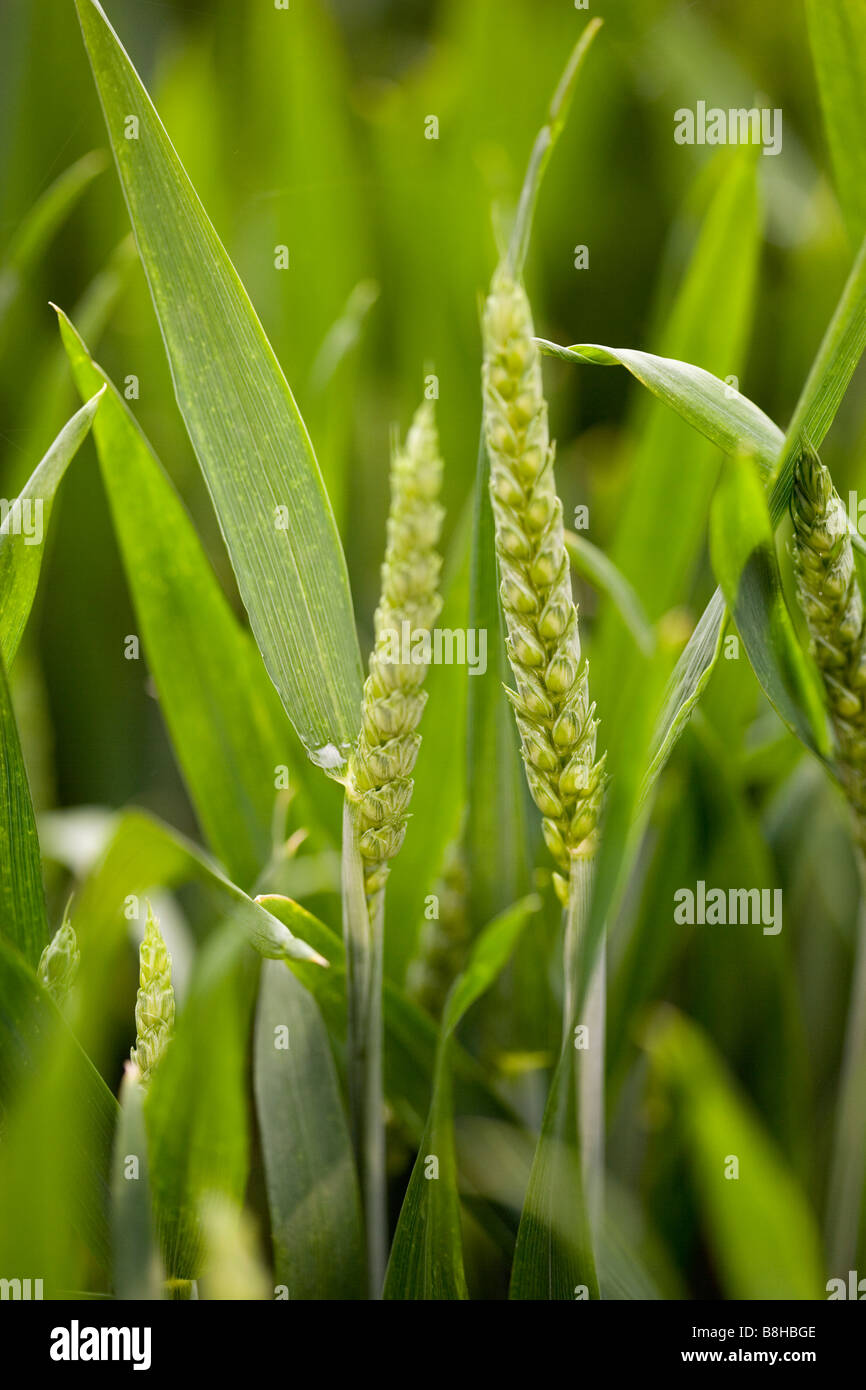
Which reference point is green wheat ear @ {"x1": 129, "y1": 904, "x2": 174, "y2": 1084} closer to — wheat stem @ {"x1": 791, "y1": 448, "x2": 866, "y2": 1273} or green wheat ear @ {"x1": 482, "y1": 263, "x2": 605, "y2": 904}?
green wheat ear @ {"x1": 482, "y1": 263, "x2": 605, "y2": 904}

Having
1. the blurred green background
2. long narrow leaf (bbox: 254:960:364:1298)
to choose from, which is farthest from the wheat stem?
long narrow leaf (bbox: 254:960:364:1298)

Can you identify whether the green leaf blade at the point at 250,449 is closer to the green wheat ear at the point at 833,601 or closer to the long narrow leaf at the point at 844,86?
the green wheat ear at the point at 833,601

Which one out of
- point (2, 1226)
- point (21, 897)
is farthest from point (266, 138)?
point (2, 1226)

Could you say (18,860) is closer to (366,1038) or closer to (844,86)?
(366,1038)

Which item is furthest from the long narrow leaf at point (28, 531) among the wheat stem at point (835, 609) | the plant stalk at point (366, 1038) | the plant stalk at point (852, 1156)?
the plant stalk at point (852, 1156)

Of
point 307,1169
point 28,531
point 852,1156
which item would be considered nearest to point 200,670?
point 28,531

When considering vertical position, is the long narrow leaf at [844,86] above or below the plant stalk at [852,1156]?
above
